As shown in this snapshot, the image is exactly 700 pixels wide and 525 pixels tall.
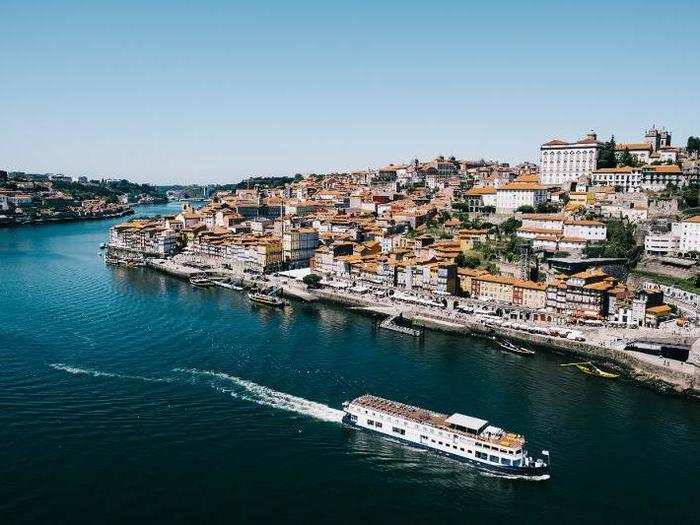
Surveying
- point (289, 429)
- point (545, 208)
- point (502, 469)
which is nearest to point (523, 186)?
point (545, 208)

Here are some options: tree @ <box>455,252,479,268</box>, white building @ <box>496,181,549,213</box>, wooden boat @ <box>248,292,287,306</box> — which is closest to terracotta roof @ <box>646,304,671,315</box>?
tree @ <box>455,252,479,268</box>

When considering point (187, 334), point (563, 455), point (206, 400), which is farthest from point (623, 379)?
point (187, 334)

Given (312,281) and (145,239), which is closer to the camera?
(312,281)

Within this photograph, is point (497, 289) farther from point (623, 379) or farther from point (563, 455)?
point (563, 455)

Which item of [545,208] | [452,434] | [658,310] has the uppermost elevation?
[545,208]

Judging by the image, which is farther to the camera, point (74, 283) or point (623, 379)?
point (74, 283)

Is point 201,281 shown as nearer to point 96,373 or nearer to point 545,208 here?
point 96,373

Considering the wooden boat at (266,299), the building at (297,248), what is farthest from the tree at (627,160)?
the wooden boat at (266,299)
